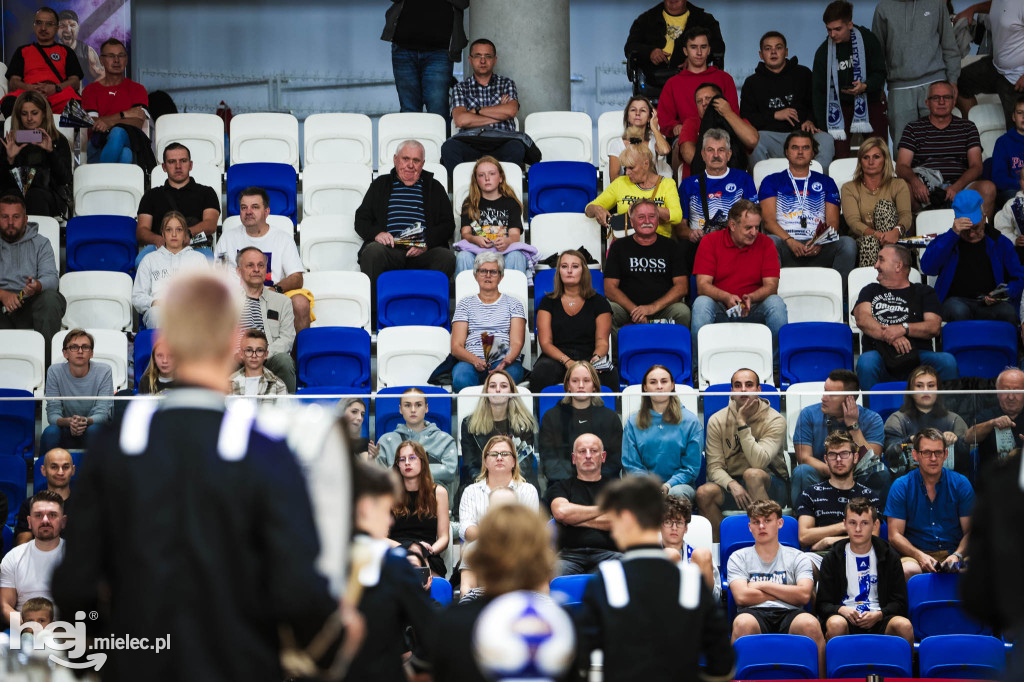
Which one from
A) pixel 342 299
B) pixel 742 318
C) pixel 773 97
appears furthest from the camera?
pixel 773 97

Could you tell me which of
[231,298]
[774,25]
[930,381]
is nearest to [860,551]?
[930,381]

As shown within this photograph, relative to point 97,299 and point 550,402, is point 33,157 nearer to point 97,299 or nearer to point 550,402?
point 97,299

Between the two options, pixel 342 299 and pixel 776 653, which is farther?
pixel 342 299

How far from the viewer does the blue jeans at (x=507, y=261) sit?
8.74 meters

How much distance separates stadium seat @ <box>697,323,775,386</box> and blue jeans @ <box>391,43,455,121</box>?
3.65 metres

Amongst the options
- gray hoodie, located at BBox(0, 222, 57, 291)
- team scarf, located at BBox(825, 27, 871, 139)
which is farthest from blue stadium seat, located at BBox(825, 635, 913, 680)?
gray hoodie, located at BBox(0, 222, 57, 291)

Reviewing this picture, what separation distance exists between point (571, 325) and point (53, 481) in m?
3.33

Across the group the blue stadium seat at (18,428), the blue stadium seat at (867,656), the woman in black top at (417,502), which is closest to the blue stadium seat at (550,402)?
the woman in black top at (417,502)

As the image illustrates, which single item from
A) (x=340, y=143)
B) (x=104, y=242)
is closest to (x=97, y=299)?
(x=104, y=242)

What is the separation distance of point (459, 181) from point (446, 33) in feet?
4.67

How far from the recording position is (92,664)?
444 cm

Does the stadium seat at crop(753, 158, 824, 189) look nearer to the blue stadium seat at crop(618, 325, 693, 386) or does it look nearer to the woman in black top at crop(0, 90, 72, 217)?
the blue stadium seat at crop(618, 325, 693, 386)

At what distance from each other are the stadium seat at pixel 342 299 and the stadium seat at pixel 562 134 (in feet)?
7.85

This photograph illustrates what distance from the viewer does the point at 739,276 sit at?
332 inches
